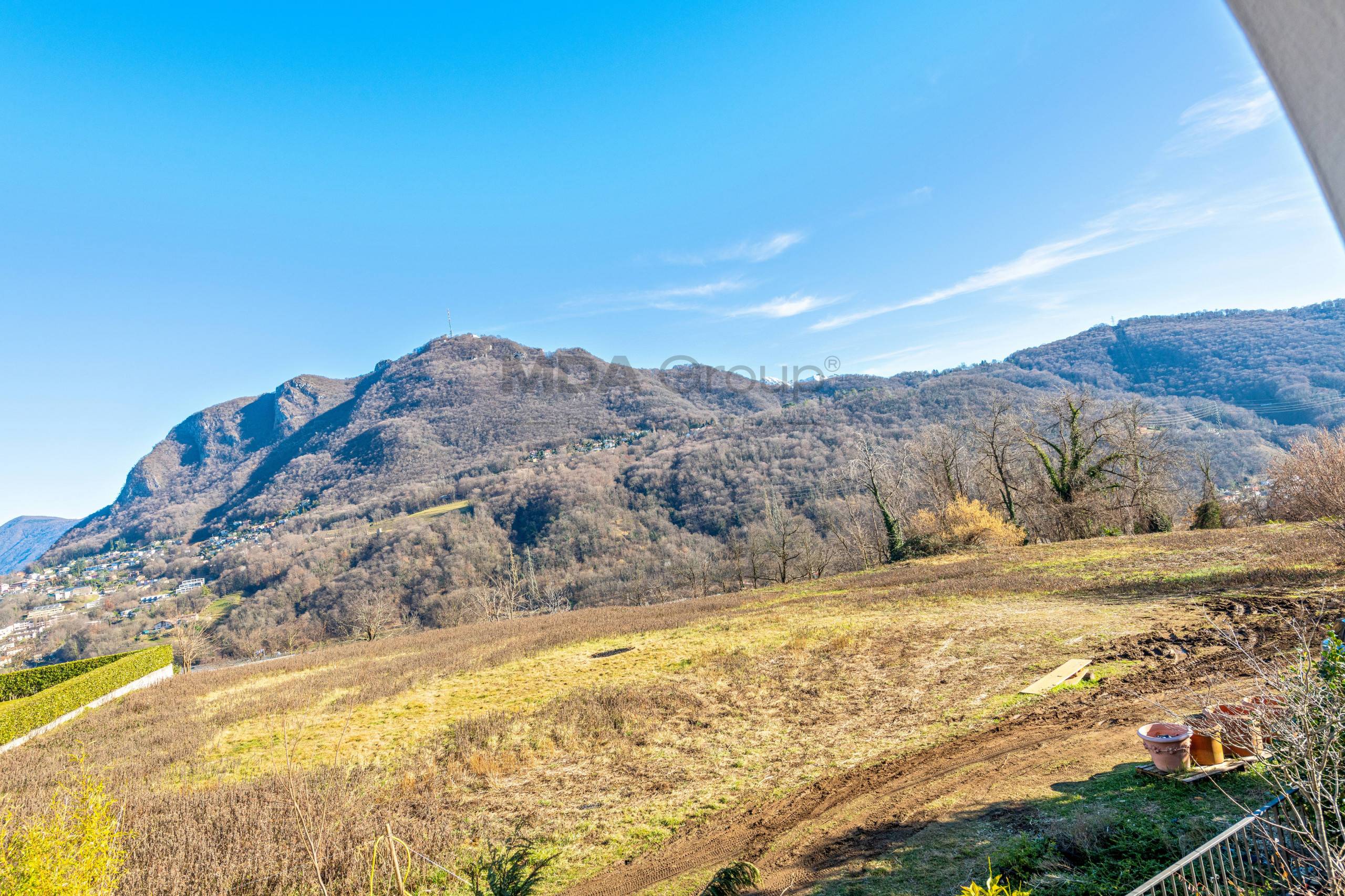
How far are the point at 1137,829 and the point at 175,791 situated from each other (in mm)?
13561

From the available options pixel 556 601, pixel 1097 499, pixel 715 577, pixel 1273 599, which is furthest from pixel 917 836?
pixel 556 601

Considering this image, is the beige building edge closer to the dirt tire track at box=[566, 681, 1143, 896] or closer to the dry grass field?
the dry grass field

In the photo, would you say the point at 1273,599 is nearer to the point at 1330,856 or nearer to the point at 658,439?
the point at 1330,856

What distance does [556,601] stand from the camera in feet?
176

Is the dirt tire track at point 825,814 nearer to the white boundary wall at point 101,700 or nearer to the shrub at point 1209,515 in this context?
the white boundary wall at point 101,700

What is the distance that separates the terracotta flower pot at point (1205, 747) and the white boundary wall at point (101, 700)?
2351cm

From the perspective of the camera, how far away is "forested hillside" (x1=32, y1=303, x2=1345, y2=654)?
114 feet

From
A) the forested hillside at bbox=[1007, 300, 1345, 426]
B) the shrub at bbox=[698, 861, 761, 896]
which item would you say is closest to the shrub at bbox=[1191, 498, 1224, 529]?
the shrub at bbox=[698, 861, 761, 896]

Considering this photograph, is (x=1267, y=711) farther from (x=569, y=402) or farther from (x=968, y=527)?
(x=569, y=402)

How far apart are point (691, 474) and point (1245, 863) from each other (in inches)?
3074

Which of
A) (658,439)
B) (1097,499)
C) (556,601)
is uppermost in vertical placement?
(658,439)

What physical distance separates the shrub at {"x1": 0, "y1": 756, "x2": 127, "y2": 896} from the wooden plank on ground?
37.5 feet

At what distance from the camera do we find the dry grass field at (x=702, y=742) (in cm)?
623

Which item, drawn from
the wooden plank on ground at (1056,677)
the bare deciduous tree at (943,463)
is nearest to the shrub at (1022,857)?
the wooden plank on ground at (1056,677)
